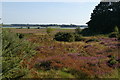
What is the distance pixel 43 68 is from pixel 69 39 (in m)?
25.1

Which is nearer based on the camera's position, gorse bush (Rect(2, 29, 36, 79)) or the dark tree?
gorse bush (Rect(2, 29, 36, 79))

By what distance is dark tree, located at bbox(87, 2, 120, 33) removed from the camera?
A: 208 ft

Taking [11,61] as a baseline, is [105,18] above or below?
above

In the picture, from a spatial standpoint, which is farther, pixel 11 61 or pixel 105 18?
pixel 105 18

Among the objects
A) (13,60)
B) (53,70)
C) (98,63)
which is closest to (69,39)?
(98,63)

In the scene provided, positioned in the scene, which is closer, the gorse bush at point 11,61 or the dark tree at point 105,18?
the gorse bush at point 11,61

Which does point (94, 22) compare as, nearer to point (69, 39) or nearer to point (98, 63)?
point (69, 39)

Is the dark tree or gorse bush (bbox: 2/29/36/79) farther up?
the dark tree

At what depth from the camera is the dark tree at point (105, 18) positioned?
208 ft

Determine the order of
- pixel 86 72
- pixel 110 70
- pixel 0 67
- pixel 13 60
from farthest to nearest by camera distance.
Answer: pixel 110 70 < pixel 86 72 < pixel 13 60 < pixel 0 67

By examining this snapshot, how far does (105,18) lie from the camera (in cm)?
6506

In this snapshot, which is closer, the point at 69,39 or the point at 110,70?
the point at 110,70

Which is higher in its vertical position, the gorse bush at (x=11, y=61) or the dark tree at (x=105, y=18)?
the dark tree at (x=105, y=18)

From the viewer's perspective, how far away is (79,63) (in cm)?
1564
